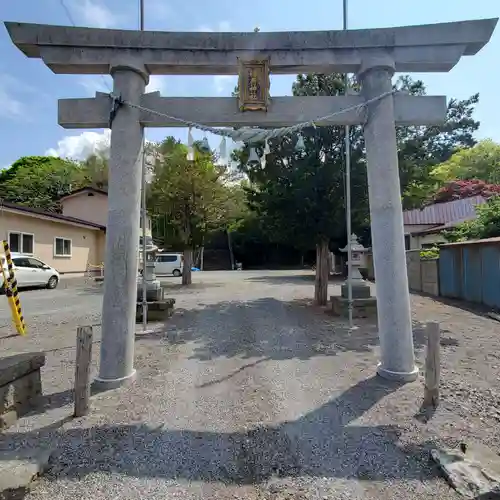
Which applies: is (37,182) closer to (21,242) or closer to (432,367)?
(21,242)

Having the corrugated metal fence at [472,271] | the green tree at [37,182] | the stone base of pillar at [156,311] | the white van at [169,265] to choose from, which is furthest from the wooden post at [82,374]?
the green tree at [37,182]

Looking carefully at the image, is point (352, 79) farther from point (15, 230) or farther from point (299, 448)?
point (15, 230)

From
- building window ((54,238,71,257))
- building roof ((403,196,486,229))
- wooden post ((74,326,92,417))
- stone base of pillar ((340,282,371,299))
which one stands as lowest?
wooden post ((74,326,92,417))

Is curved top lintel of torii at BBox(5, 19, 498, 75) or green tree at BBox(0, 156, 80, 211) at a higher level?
green tree at BBox(0, 156, 80, 211)

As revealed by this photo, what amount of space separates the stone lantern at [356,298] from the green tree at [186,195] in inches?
331

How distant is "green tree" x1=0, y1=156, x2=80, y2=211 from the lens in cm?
3270

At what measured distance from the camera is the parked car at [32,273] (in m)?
14.1

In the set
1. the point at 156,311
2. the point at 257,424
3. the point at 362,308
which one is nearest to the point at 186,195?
the point at 156,311

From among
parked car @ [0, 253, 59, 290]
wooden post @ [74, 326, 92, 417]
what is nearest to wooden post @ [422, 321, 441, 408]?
wooden post @ [74, 326, 92, 417]

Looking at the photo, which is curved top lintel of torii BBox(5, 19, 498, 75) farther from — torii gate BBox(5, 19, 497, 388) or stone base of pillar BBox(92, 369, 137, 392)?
stone base of pillar BBox(92, 369, 137, 392)

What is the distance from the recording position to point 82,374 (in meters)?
3.69

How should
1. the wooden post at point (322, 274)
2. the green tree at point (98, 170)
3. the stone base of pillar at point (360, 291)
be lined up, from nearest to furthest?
the stone base of pillar at point (360, 291) < the wooden post at point (322, 274) < the green tree at point (98, 170)

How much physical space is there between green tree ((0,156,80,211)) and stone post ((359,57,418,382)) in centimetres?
3279

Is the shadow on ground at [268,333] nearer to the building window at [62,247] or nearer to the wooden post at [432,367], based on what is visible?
the wooden post at [432,367]
